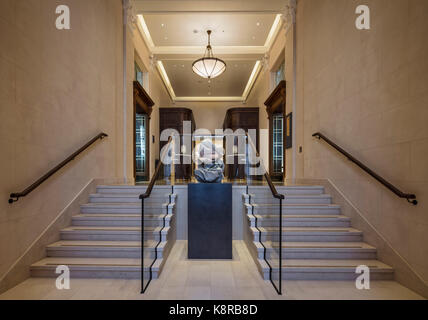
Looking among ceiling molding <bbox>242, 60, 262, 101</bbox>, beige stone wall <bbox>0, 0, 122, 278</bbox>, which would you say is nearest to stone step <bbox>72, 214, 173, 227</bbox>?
beige stone wall <bbox>0, 0, 122, 278</bbox>

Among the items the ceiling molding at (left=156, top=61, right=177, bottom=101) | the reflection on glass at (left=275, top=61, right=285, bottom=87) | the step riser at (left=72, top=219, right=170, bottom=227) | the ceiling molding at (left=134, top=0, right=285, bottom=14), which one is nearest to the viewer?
the step riser at (left=72, top=219, right=170, bottom=227)

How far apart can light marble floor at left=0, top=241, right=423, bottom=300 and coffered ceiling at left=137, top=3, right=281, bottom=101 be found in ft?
21.3

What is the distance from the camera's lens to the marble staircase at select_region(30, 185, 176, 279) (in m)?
2.96

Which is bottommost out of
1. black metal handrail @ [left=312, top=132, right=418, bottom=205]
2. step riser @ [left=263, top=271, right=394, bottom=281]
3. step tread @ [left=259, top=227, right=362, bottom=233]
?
step riser @ [left=263, top=271, right=394, bottom=281]

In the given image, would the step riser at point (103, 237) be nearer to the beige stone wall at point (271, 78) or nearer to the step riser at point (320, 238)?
the step riser at point (320, 238)

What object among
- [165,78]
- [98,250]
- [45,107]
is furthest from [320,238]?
[165,78]

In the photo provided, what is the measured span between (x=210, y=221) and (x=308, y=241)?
151cm

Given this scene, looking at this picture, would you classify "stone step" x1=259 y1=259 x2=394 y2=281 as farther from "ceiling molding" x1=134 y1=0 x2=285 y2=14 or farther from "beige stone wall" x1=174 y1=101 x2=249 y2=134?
"beige stone wall" x1=174 y1=101 x2=249 y2=134

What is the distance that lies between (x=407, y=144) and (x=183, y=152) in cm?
932

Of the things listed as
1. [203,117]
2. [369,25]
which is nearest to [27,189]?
[369,25]

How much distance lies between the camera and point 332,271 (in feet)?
9.58

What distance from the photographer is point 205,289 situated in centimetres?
270

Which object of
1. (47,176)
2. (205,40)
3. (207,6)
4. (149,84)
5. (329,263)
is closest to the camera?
(329,263)

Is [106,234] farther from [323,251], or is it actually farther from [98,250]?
[323,251]
